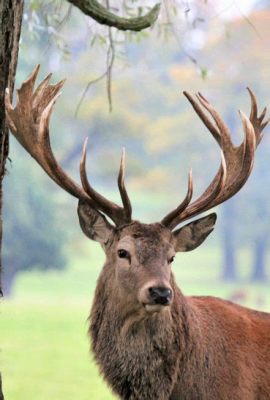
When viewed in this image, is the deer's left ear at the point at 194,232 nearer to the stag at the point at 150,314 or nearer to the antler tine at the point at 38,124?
the stag at the point at 150,314

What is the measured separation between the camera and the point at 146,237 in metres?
4.92

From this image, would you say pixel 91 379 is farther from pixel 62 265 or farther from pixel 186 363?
pixel 62 265

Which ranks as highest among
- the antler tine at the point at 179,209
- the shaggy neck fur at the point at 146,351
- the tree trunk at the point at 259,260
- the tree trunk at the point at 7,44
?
the tree trunk at the point at 259,260

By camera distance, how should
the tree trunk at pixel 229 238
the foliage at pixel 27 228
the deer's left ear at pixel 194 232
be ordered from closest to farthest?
the deer's left ear at pixel 194 232, the foliage at pixel 27 228, the tree trunk at pixel 229 238

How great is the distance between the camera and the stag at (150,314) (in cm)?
491

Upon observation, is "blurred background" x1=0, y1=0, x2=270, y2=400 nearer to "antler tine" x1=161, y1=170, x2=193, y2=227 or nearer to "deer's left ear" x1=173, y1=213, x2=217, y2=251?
"deer's left ear" x1=173, y1=213, x2=217, y2=251

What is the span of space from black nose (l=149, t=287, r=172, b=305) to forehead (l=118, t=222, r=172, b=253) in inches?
9.0

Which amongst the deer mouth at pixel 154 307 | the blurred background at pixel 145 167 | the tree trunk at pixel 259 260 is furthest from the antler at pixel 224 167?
the tree trunk at pixel 259 260

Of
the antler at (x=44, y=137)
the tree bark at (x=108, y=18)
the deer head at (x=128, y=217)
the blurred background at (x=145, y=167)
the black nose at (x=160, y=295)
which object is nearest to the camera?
the black nose at (x=160, y=295)

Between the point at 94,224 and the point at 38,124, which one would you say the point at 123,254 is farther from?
the point at 38,124

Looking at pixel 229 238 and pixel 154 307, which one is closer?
pixel 154 307

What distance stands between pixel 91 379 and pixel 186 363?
1266cm

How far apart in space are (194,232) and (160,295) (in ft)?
1.94

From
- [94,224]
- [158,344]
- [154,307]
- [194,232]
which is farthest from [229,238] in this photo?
[154,307]
